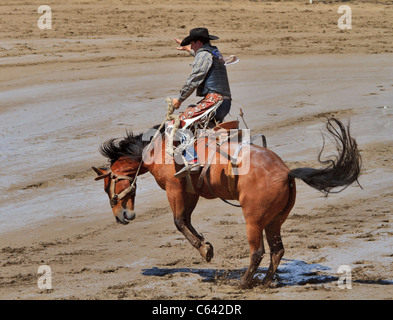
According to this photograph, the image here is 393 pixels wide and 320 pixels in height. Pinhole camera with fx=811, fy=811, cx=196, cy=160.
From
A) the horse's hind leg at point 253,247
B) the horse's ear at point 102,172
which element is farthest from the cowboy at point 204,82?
the horse's ear at point 102,172

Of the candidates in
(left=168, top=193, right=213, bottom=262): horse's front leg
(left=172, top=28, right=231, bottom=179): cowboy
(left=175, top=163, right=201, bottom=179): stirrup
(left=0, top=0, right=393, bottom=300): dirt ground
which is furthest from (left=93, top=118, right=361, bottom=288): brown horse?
(left=0, top=0, right=393, bottom=300): dirt ground

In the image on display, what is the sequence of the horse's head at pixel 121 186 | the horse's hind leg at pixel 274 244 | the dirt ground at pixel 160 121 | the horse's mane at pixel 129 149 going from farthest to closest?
the horse's head at pixel 121 186 → the horse's mane at pixel 129 149 → the dirt ground at pixel 160 121 → the horse's hind leg at pixel 274 244

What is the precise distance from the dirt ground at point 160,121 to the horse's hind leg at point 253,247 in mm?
129

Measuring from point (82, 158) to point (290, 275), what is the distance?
19.8 ft

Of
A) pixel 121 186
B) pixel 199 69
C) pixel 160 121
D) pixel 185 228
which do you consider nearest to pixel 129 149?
pixel 121 186

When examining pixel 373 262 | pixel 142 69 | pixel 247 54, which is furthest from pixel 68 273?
pixel 247 54

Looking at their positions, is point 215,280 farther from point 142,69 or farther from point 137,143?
point 142,69

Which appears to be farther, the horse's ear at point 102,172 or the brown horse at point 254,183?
the horse's ear at point 102,172

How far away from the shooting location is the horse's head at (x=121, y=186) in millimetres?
9336

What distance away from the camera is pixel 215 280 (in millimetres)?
8844

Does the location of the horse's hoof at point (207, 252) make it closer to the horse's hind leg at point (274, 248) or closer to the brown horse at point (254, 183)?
the brown horse at point (254, 183)

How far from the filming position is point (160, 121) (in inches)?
611

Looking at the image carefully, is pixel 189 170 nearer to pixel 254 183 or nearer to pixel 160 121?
pixel 254 183

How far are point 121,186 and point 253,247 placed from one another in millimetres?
1893
